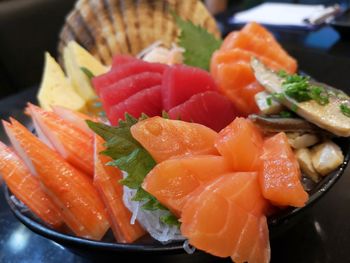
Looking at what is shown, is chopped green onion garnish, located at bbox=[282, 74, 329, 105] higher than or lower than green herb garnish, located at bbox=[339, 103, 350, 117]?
higher

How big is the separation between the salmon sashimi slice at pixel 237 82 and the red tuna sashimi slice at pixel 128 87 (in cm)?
19

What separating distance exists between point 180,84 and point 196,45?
19.7 inches

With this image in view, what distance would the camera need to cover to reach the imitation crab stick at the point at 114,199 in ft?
2.60

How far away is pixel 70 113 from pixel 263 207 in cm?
60

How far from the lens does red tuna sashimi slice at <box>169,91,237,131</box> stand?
91cm

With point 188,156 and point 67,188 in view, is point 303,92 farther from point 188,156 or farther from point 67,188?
point 67,188

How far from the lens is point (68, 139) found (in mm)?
933

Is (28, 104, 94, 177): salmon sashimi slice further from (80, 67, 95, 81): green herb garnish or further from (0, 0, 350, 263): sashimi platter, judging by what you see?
(80, 67, 95, 81): green herb garnish

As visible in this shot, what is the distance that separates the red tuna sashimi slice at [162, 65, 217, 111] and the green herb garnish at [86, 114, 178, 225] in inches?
7.2

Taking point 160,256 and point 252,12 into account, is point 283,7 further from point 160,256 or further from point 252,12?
point 160,256

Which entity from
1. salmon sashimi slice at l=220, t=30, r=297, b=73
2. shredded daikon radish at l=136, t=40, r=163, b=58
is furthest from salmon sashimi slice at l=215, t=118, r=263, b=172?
shredded daikon radish at l=136, t=40, r=163, b=58

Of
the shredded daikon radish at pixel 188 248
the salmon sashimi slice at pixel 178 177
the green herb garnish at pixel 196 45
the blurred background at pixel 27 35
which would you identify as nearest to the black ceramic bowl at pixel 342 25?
the blurred background at pixel 27 35

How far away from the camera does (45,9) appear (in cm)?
274

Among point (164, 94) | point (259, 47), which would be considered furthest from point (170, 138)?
point (259, 47)
